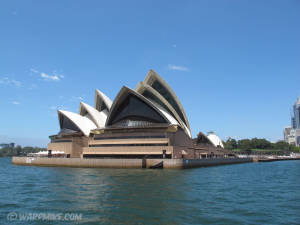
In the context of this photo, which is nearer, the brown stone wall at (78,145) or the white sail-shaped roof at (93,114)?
the brown stone wall at (78,145)

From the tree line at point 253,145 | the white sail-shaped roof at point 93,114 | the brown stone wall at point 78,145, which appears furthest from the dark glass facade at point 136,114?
the tree line at point 253,145

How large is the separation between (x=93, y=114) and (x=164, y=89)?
64.7 ft

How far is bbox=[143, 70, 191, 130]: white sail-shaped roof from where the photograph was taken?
61.9 meters

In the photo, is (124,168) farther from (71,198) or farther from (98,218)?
(98,218)

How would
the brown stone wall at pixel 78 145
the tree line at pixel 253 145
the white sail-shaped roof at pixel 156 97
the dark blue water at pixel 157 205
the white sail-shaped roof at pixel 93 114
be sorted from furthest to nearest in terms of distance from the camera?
the tree line at pixel 253 145 < the white sail-shaped roof at pixel 93 114 < the white sail-shaped roof at pixel 156 97 < the brown stone wall at pixel 78 145 < the dark blue water at pixel 157 205

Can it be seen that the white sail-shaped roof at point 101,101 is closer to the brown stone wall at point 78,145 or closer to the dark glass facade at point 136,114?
the dark glass facade at point 136,114

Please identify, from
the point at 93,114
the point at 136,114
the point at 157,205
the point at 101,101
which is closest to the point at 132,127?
the point at 136,114

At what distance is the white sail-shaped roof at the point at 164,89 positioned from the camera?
6189 cm

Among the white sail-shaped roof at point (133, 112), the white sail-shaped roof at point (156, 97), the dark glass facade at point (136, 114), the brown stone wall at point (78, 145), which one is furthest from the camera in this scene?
the white sail-shaped roof at point (156, 97)

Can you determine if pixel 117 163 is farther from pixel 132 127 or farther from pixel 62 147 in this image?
pixel 62 147

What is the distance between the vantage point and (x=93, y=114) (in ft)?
219

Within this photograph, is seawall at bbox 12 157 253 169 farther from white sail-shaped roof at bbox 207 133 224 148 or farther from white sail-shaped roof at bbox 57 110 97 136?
white sail-shaped roof at bbox 207 133 224 148

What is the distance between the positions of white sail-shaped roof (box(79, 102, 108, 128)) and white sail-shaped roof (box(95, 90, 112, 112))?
4.51 feet

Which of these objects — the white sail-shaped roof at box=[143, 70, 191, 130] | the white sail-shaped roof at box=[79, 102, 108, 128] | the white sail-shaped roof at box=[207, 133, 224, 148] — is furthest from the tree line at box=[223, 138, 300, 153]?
the white sail-shaped roof at box=[79, 102, 108, 128]
